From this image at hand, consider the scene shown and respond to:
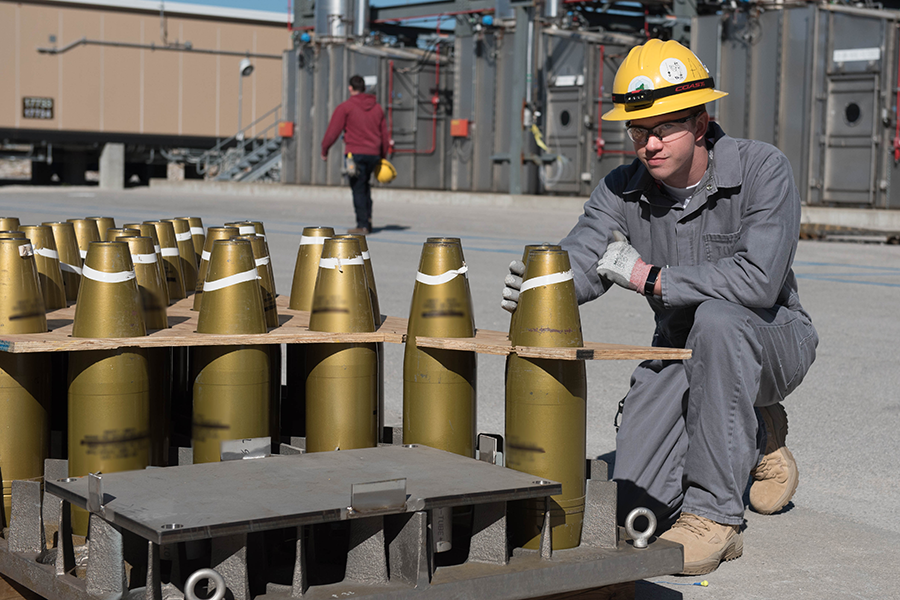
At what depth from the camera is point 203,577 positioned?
7.48ft

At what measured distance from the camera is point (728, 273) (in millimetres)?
3258

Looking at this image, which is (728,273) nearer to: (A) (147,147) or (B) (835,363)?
(B) (835,363)

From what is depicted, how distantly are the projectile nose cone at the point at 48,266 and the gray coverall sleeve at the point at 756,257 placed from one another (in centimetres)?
199

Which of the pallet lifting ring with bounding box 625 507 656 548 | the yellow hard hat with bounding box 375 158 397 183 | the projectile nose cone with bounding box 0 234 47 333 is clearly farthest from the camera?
the yellow hard hat with bounding box 375 158 397 183

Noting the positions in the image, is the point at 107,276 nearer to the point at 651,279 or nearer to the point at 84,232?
the point at 84,232

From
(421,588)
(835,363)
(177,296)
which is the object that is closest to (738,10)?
(835,363)

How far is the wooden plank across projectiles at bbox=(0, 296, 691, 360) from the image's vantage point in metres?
2.83

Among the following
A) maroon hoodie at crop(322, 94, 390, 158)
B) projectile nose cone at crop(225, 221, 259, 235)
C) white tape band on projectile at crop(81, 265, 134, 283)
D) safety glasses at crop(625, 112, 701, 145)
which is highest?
maroon hoodie at crop(322, 94, 390, 158)

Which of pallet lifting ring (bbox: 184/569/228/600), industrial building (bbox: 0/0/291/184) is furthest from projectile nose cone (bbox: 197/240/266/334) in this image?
industrial building (bbox: 0/0/291/184)

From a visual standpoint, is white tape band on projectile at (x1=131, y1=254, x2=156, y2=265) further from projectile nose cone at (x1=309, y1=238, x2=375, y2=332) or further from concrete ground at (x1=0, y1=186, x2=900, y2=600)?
concrete ground at (x1=0, y1=186, x2=900, y2=600)

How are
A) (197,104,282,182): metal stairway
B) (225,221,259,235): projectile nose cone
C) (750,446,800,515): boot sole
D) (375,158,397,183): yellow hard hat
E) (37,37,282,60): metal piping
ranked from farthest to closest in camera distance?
(197,104,282,182): metal stairway
(37,37,282,60): metal piping
(375,158,397,183): yellow hard hat
(225,221,259,235): projectile nose cone
(750,446,800,515): boot sole

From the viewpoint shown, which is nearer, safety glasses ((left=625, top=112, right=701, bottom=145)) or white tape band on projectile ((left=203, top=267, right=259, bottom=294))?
white tape band on projectile ((left=203, top=267, right=259, bottom=294))

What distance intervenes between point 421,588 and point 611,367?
4.00 meters

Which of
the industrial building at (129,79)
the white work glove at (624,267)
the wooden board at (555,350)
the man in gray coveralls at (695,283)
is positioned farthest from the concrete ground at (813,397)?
the industrial building at (129,79)
